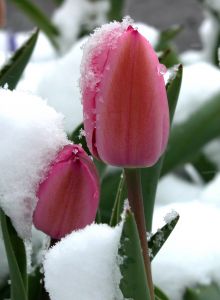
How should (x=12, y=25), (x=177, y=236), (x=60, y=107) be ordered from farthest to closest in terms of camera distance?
(x=12, y=25)
(x=60, y=107)
(x=177, y=236)

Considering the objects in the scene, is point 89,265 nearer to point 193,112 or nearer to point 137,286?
point 137,286

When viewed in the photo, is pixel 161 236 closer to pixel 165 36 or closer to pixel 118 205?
pixel 118 205

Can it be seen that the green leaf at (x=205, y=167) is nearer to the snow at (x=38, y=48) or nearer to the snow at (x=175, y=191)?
the snow at (x=175, y=191)

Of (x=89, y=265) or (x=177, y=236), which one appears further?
(x=177, y=236)

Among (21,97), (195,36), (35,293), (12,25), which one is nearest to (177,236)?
(35,293)

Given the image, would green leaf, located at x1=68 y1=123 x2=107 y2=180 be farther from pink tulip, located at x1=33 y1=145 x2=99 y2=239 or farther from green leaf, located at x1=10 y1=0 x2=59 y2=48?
green leaf, located at x1=10 y1=0 x2=59 y2=48

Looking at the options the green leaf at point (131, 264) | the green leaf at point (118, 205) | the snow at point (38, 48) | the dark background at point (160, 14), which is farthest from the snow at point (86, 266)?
the dark background at point (160, 14)

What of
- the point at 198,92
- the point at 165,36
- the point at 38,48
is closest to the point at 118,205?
the point at 198,92
